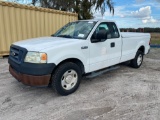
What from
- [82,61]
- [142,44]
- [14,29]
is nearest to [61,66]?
[82,61]

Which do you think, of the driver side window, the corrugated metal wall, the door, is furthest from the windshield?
the corrugated metal wall

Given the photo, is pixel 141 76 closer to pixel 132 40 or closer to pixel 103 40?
pixel 132 40

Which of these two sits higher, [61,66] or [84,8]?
[84,8]

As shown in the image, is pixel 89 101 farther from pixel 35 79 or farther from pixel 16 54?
pixel 16 54

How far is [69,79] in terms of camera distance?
3785 mm

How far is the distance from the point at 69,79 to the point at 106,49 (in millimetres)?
1417

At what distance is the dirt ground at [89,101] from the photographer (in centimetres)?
298

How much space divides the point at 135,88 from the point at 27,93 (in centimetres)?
278

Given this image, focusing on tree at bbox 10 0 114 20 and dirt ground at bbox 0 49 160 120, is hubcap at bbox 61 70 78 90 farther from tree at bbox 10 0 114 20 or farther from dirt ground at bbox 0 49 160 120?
tree at bbox 10 0 114 20

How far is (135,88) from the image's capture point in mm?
4262

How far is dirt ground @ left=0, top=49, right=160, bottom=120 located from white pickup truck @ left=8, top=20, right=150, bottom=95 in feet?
1.33

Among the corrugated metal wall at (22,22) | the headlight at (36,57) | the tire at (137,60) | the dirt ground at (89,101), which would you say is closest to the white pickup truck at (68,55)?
the headlight at (36,57)

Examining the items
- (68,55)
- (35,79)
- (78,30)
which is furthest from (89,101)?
(78,30)

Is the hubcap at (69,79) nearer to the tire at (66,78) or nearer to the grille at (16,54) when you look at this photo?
the tire at (66,78)
